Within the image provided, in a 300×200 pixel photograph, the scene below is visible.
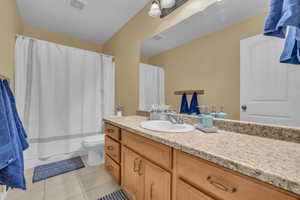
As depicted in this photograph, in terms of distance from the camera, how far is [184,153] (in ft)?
2.28

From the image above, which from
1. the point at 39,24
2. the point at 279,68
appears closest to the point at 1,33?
the point at 39,24

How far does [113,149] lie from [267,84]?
4.76 ft

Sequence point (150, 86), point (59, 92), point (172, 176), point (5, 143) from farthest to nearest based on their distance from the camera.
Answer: point (59, 92), point (150, 86), point (5, 143), point (172, 176)

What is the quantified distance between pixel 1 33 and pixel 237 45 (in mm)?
2108

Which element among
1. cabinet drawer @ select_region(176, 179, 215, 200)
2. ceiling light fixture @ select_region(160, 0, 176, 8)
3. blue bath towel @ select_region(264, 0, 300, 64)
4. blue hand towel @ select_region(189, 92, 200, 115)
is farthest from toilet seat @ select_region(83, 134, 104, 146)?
blue bath towel @ select_region(264, 0, 300, 64)

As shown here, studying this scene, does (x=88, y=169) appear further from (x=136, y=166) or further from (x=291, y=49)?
(x=291, y=49)

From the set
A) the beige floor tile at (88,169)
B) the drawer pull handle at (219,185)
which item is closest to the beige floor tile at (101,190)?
the beige floor tile at (88,169)

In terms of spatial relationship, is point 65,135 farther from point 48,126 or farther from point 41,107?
point 41,107

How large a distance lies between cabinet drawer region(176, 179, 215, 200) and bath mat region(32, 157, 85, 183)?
5.69 ft

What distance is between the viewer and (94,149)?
1.98 metres

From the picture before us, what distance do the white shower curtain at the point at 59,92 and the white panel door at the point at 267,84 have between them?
229cm

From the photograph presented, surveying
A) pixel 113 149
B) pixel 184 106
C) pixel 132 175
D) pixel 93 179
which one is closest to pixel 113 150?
pixel 113 149

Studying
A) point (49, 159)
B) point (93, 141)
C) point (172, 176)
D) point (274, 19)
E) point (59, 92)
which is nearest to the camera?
point (274, 19)

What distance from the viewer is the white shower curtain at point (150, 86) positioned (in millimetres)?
1620
